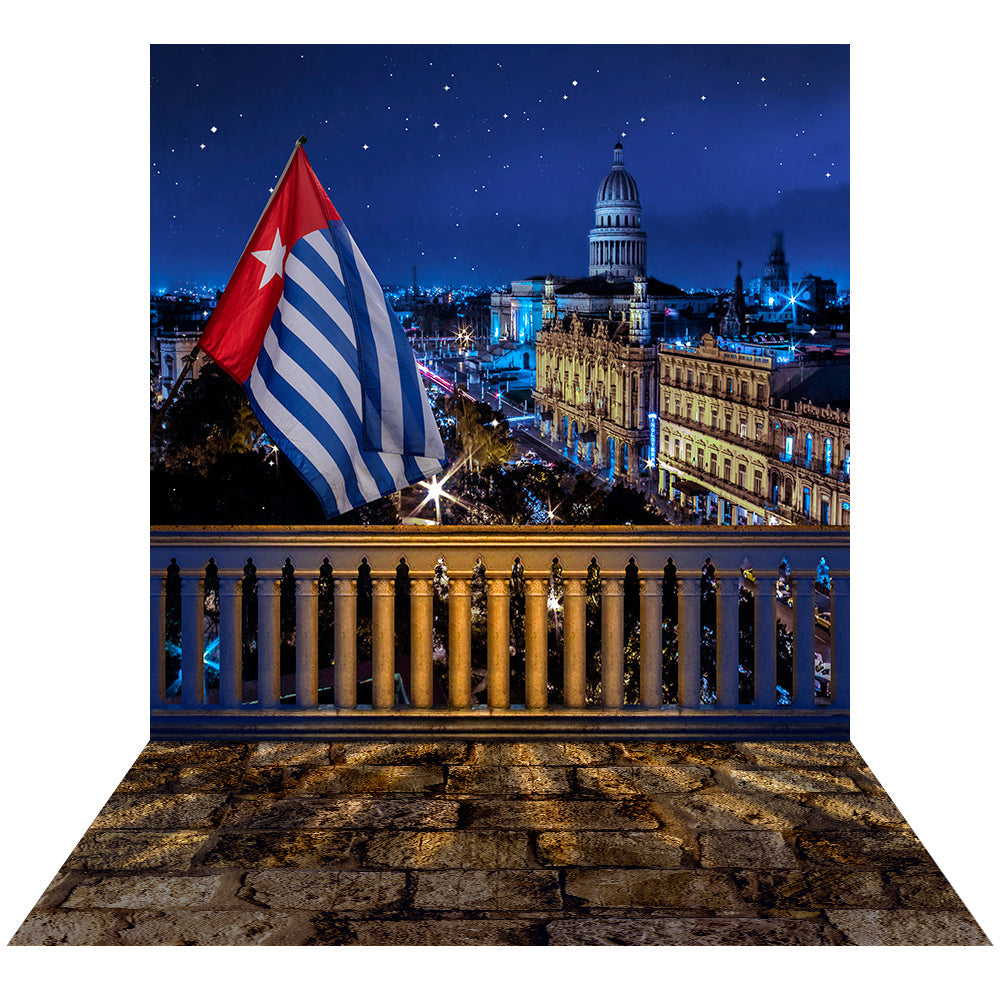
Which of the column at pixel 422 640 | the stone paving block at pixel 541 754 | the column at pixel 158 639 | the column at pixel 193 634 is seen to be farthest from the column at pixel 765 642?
the column at pixel 158 639

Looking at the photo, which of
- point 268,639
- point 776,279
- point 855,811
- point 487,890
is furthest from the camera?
point 776,279

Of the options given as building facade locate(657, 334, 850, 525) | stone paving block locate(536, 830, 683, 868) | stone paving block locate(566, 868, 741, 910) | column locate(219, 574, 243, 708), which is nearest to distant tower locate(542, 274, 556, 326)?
building facade locate(657, 334, 850, 525)

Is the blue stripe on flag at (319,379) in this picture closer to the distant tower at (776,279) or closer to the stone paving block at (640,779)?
the stone paving block at (640,779)

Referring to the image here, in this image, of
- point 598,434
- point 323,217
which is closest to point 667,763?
point 598,434

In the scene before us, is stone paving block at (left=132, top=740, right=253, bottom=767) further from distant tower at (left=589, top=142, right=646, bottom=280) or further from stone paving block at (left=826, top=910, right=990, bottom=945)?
distant tower at (left=589, top=142, right=646, bottom=280)

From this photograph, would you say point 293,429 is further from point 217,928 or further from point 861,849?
point 861,849

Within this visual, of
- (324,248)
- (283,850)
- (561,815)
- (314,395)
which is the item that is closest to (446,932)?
(283,850)
